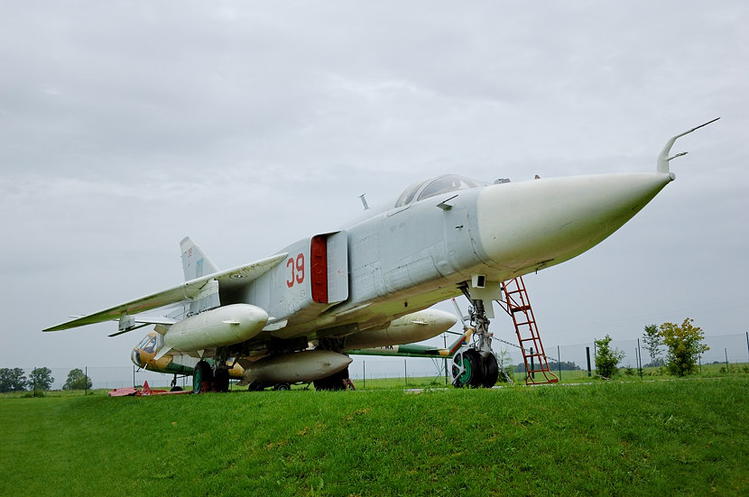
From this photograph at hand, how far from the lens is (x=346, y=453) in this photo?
639cm

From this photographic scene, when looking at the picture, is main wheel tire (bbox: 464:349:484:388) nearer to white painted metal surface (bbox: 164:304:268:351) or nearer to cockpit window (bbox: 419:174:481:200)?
cockpit window (bbox: 419:174:481:200)

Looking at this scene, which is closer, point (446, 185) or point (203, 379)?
point (446, 185)

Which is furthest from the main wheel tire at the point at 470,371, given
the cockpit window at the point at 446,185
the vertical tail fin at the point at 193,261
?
the vertical tail fin at the point at 193,261

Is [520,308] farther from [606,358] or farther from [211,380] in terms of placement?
[211,380]

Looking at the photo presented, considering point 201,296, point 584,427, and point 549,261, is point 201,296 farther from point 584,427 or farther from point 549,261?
point 584,427

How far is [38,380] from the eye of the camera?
125 ft

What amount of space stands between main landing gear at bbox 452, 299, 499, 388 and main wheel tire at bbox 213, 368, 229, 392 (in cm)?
778

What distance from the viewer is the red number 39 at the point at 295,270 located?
1213cm

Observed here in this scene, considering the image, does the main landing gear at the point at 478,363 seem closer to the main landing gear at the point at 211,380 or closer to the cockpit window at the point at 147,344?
the main landing gear at the point at 211,380

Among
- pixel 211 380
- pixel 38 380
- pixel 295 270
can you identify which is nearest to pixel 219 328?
pixel 295 270

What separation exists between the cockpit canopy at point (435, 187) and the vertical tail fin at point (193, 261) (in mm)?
9110

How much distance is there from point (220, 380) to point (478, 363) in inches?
330

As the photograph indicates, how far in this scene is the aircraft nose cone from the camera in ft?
23.6

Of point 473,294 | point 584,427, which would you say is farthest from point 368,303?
point 584,427
